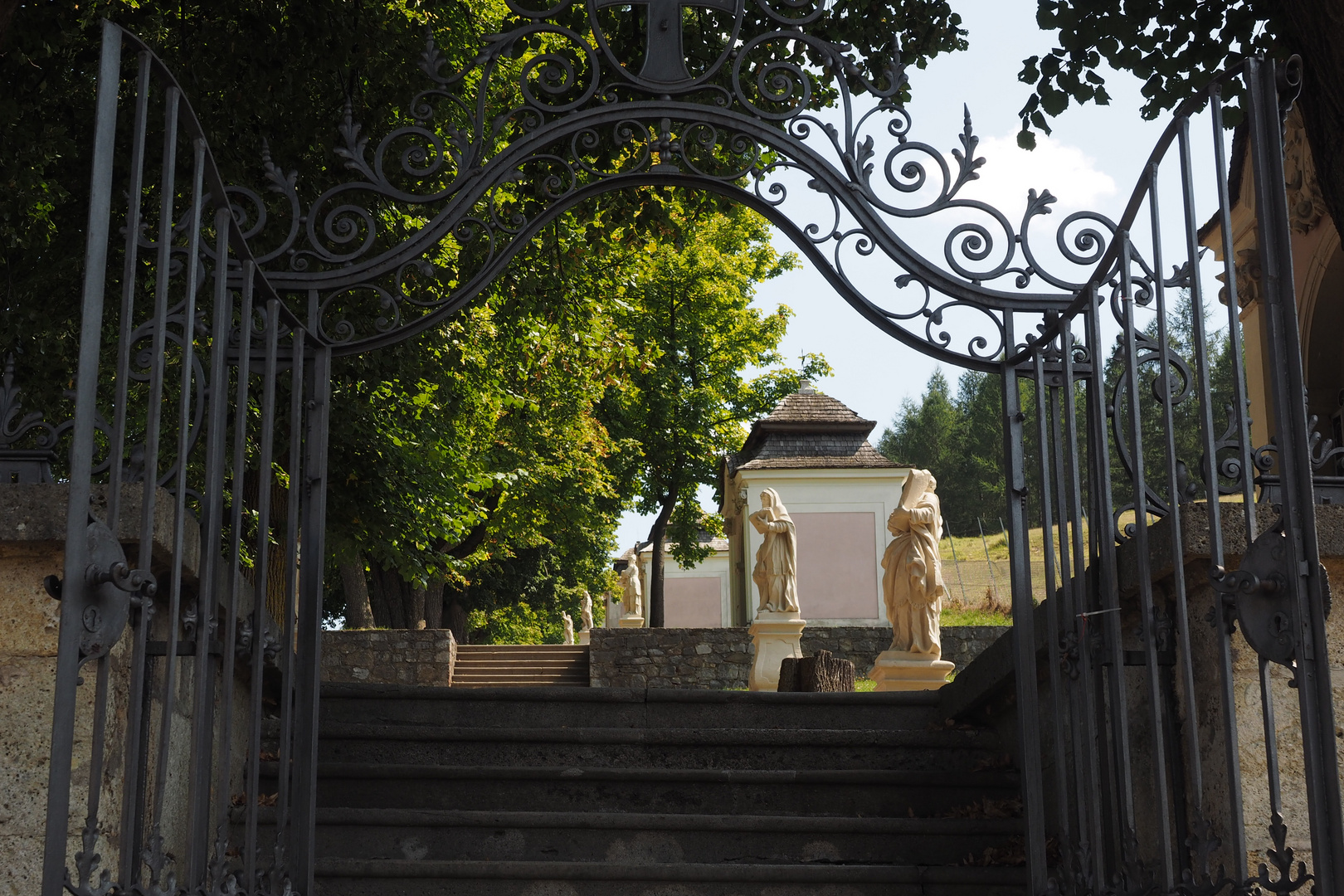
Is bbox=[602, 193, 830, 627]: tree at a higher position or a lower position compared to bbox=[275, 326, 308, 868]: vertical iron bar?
higher

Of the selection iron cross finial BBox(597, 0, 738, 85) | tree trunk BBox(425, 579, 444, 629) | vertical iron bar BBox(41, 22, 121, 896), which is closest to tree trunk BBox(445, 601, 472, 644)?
tree trunk BBox(425, 579, 444, 629)

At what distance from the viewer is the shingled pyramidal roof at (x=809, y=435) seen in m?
28.7

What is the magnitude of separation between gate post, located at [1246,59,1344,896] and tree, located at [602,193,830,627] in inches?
834

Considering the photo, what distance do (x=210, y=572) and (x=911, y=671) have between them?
9.08m

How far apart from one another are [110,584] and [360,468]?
8229 mm

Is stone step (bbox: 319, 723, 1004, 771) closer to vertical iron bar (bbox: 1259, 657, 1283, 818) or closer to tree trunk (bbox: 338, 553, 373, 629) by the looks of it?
vertical iron bar (bbox: 1259, 657, 1283, 818)

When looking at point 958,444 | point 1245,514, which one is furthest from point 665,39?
point 958,444

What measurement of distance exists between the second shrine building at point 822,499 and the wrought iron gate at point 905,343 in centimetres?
2122

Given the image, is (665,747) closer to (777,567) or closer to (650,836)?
(650,836)

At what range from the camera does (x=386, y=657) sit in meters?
16.6

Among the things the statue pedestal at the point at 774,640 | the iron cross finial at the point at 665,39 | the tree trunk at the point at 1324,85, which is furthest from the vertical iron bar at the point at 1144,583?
the statue pedestal at the point at 774,640

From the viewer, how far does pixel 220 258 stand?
369 cm

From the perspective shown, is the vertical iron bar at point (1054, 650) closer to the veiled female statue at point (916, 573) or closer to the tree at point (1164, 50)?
the tree at point (1164, 50)

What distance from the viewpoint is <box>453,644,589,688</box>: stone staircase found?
19328mm
